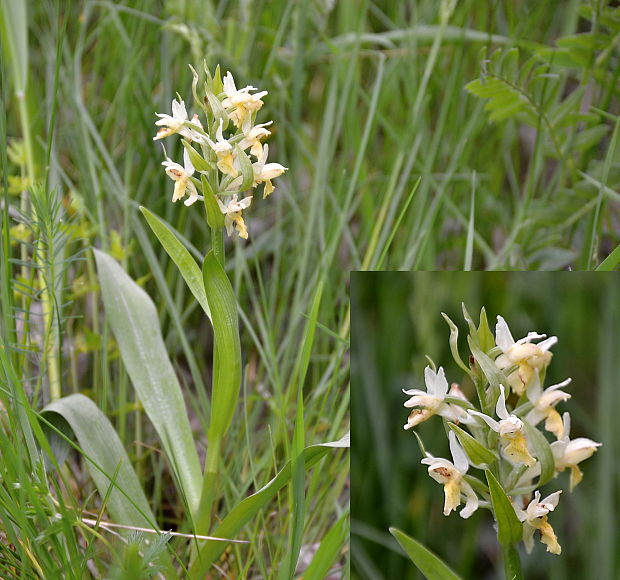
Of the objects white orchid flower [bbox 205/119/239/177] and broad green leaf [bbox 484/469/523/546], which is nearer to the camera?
broad green leaf [bbox 484/469/523/546]

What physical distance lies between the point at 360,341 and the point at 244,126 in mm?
433

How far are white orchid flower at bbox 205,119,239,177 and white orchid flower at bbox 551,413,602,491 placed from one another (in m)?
0.40

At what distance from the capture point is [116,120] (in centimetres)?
146

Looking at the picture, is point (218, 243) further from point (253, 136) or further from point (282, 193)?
point (282, 193)

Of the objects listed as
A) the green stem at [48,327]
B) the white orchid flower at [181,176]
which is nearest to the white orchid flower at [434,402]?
the white orchid flower at [181,176]

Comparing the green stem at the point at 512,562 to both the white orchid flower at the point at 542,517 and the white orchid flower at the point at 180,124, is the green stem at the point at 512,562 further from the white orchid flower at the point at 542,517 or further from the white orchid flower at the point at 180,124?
the white orchid flower at the point at 180,124

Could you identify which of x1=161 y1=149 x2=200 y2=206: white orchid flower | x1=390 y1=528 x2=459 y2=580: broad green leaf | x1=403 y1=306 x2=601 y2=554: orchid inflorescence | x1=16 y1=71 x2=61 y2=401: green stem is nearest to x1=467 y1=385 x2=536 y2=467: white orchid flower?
x1=403 y1=306 x2=601 y2=554: orchid inflorescence

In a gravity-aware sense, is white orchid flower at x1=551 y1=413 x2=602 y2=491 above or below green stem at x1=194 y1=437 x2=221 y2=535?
above

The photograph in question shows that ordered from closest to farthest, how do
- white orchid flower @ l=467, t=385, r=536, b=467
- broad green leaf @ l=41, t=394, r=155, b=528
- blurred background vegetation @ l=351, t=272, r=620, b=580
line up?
white orchid flower @ l=467, t=385, r=536, b=467 < broad green leaf @ l=41, t=394, r=155, b=528 < blurred background vegetation @ l=351, t=272, r=620, b=580

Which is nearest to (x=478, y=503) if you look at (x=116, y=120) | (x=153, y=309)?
(x=153, y=309)

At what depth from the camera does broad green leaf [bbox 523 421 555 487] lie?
68cm

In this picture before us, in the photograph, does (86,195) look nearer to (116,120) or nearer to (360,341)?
(116,120)

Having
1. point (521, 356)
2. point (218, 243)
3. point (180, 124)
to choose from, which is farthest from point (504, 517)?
point (180, 124)

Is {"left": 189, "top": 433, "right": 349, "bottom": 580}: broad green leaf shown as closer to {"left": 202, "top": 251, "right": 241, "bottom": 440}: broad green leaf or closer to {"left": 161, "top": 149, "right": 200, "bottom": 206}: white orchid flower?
{"left": 202, "top": 251, "right": 241, "bottom": 440}: broad green leaf
